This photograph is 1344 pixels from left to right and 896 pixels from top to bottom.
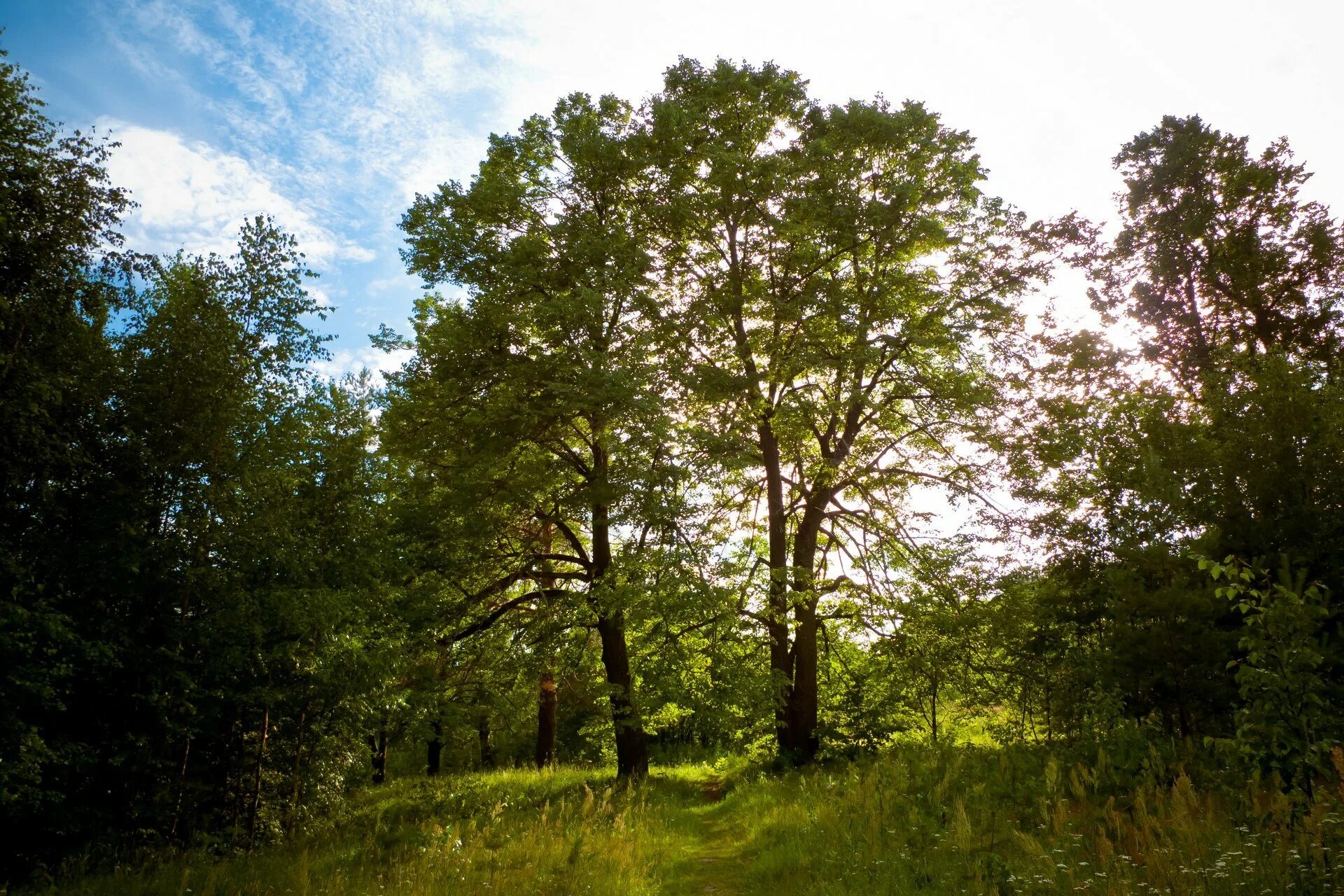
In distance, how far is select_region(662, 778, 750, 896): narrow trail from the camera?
26.6ft

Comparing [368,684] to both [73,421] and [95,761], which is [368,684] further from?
[73,421]

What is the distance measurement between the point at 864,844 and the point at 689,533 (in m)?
6.99

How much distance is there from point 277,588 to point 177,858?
12.9 ft

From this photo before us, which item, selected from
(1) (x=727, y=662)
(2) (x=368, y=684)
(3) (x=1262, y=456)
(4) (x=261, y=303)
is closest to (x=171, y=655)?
(2) (x=368, y=684)

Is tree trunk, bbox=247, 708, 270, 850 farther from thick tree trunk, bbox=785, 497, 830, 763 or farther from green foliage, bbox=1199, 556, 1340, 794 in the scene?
green foliage, bbox=1199, 556, 1340, 794

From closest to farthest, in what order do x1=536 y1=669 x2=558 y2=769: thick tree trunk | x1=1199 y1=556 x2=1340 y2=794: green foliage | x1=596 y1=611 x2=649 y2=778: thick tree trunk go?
x1=1199 y1=556 x2=1340 y2=794: green foliage, x1=596 y1=611 x2=649 y2=778: thick tree trunk, x1=536 y1=669 x2=558 y2=769: thick tree trunk

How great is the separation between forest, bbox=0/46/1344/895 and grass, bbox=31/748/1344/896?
0.07 m

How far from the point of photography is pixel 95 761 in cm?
967

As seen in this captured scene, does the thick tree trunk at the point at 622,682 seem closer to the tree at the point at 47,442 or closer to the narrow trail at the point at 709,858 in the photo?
the narrow trail at the point at 709,858

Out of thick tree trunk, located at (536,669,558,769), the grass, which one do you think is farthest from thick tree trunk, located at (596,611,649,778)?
thick tree trunk, located at (536,669,558,769)

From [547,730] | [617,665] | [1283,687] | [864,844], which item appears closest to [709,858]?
[864,844]

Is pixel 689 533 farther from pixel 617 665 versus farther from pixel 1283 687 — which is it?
pixel 1283 687

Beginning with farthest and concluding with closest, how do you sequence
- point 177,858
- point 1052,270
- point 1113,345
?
point 1113,345
point 1052,270
point 177,858

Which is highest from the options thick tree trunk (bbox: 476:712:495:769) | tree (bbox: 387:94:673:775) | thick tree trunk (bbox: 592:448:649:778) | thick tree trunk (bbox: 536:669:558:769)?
tree (bbox: 387:94:673:775)
